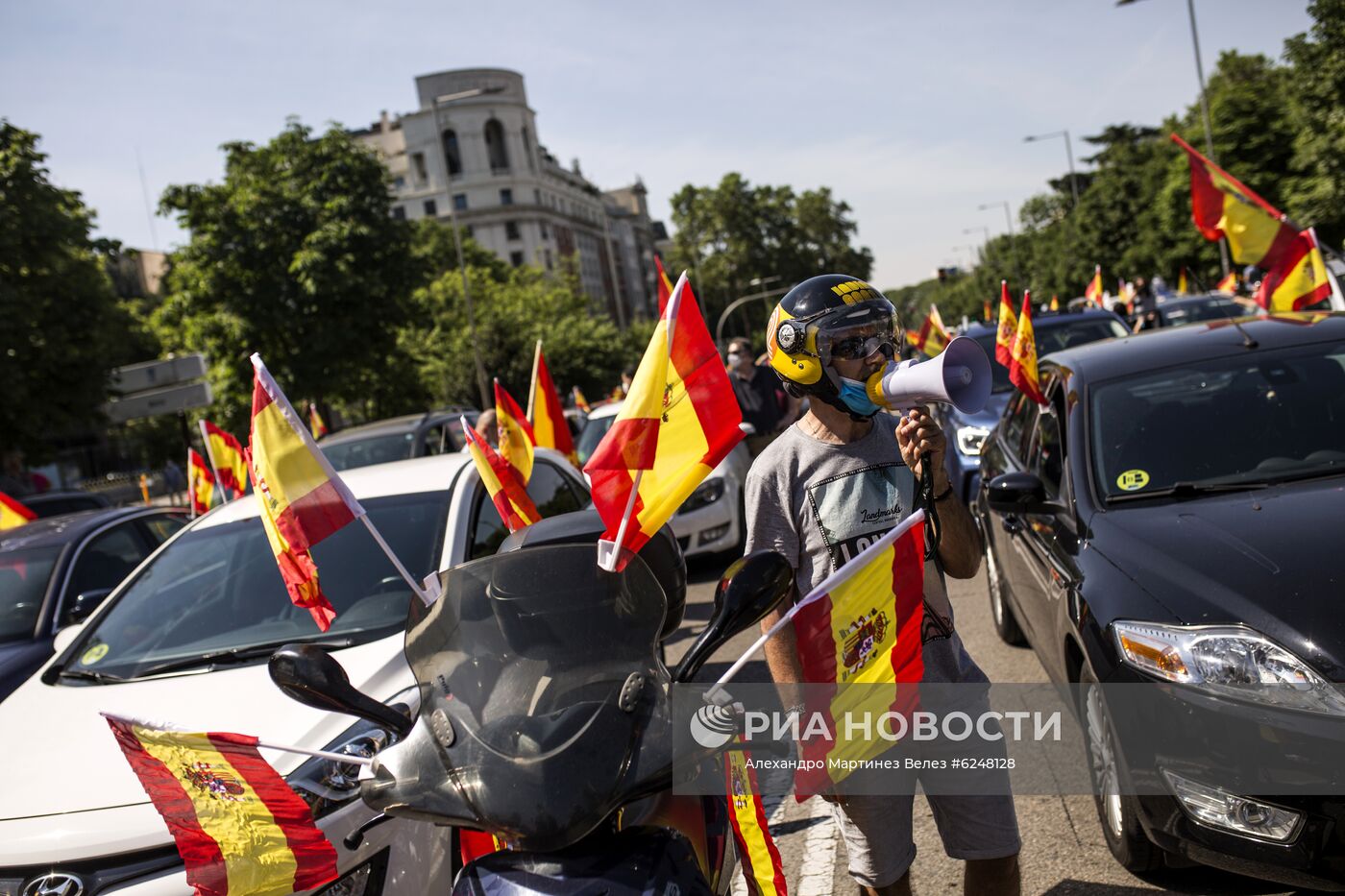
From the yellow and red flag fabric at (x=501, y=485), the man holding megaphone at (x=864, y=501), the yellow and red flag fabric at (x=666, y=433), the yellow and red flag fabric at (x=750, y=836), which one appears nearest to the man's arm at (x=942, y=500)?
the man holding megaphone at (x=864, y=501)

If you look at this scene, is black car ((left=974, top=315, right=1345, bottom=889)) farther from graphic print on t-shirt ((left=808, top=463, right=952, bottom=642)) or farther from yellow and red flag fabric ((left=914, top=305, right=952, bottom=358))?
yellow and red flag fabric ((left=914, top=305, right=952, bottom=358))

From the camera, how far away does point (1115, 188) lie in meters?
56.5

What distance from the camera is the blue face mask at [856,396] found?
279 centimetres

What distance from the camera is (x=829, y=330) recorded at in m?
2.79

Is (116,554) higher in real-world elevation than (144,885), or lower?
higher

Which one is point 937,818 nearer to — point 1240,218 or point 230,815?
point 230,815

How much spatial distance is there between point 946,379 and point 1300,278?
7.77m

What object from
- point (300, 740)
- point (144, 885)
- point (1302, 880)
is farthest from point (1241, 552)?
point (144, 885)

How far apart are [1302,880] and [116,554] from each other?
6844 mm

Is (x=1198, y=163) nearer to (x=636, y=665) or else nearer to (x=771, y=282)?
(x=636, y=665)

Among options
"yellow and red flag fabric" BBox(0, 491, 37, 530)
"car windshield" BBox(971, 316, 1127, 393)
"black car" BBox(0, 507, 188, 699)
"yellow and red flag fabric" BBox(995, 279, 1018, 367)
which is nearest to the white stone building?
"car windshield" BBox(971, 316, 1127, 393)

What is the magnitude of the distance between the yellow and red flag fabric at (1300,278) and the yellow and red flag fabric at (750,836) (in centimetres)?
824

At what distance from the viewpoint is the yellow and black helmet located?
110 inches

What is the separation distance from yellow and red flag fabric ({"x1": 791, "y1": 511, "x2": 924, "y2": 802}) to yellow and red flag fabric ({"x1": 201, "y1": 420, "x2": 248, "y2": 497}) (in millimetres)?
8470
